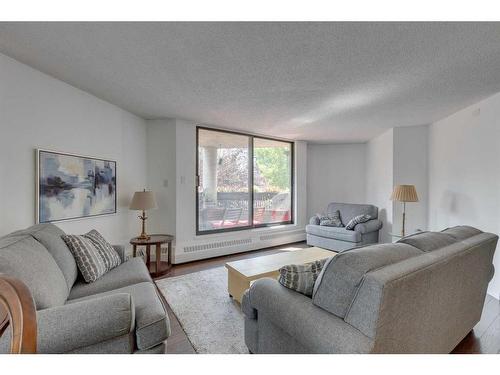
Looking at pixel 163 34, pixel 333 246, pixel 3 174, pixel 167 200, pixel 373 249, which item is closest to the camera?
pixel 373 249

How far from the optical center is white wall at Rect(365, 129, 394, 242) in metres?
4.40

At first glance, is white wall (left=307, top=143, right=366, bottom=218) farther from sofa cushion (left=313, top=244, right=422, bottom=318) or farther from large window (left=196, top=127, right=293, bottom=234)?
sofa cushion (left=313, top=244, right=422, bottom=318)

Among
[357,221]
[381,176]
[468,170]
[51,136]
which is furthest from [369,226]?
[51,136]

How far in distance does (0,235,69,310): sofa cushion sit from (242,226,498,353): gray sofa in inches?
44.9

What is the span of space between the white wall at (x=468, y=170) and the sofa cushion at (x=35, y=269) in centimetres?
403

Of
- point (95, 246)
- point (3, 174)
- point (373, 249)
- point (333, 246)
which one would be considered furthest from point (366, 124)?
point (3, 174)

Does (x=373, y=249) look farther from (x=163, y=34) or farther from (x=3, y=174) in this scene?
(x=3, y=174)

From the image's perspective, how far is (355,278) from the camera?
106cm

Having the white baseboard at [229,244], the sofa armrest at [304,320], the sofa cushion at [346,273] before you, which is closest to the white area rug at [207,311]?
the sofa armrest at [304,320]

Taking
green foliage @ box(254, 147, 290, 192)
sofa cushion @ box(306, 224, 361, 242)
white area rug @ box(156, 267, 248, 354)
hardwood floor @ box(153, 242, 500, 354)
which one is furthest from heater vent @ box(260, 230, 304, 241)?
hardwood floor @ box(153, 242, 500, 354)

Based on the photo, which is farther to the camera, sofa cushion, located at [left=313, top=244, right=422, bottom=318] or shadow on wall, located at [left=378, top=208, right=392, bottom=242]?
shadow on wall, located at [left=378, top=208, right=392, bottom=242]

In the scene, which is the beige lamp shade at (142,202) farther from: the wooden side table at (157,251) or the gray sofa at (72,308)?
the gray sofa at (72,308)

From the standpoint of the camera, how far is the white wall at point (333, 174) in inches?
218

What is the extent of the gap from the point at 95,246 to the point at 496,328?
3498 millimetres
